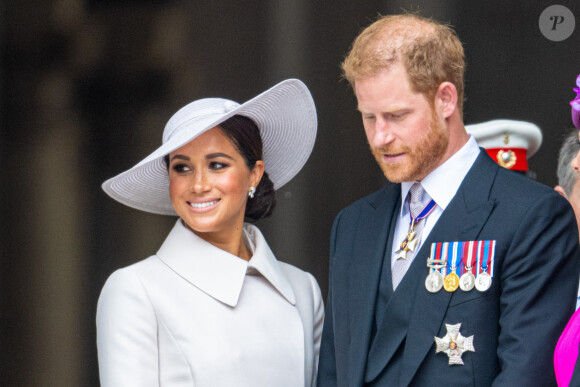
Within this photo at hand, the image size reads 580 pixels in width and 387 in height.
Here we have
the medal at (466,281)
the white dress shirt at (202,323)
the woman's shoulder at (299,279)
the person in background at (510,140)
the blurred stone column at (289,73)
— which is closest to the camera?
the medal at (466,281)

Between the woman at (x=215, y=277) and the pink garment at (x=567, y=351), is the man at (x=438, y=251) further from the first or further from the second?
the woman at (x=215, y=277)

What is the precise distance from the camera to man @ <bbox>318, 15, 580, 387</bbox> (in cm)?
250

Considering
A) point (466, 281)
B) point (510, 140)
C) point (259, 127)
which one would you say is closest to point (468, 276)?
point (466, 281)

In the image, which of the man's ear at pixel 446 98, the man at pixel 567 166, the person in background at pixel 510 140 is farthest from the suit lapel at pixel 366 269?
the person in background at pixel 510 140

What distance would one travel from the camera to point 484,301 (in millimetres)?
2553

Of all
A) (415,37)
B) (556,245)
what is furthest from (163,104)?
(556,245)

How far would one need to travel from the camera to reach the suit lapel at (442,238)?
2617 mm

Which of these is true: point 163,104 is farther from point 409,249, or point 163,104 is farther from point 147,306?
point 409,249

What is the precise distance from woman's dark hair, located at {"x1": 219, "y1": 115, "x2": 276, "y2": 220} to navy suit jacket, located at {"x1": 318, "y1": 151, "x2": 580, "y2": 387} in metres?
0.63

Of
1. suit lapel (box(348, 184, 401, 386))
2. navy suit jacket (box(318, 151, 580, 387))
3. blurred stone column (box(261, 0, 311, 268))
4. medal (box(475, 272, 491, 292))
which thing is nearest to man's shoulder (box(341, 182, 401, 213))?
suit lapel (box(348, 184, 401, 386))

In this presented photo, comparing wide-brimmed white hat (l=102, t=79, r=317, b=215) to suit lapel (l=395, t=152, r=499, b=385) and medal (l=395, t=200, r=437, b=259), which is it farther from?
suit lapel (l=395, t=152, r=499, b=385)

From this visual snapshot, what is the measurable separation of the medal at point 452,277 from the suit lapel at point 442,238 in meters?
0.02

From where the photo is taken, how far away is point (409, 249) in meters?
2.80

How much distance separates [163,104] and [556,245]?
2.37 metres
